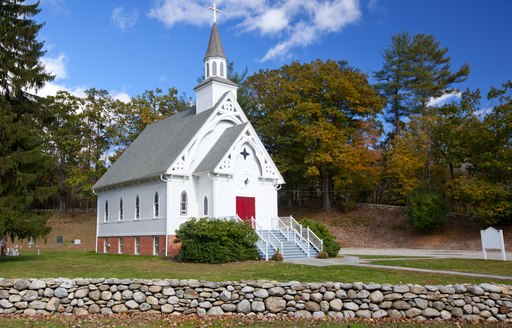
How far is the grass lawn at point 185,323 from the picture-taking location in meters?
9.44

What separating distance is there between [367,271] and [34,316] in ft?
35.3

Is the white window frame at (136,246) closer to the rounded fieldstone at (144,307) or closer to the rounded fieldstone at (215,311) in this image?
the rounded fieldstone at (144,307)

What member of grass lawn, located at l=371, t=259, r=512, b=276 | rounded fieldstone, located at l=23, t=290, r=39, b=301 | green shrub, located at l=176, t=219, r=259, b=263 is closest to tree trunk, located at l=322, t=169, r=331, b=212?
green shrub, located at l=176, t=219, r=259, b=263

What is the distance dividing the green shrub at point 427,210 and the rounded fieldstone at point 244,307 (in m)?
27.3

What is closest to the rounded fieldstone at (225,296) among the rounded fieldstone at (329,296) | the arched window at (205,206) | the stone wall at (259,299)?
the stone wall at (259,299)

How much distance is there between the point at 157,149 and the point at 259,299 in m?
23.4

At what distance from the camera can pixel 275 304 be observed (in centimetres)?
1019

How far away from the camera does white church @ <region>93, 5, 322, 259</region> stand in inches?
1051

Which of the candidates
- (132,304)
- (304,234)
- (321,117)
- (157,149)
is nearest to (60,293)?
(132,304)

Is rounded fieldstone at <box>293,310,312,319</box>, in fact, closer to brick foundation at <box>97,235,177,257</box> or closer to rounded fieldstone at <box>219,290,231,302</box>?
rounded fieldstone at <box>219,290,231,302</box>

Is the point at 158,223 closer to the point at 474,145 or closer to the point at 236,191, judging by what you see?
the point at 236,191

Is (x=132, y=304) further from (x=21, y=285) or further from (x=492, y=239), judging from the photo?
(x=492, y=239)

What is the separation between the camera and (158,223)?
28.0 meters

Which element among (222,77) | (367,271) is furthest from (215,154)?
(367,271)
